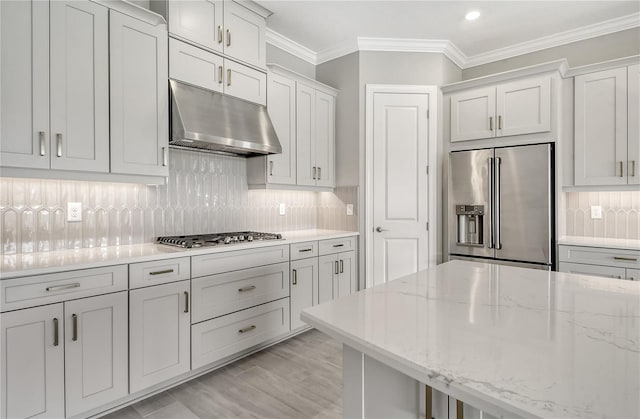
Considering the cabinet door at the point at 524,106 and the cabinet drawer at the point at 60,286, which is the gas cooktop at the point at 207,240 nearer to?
the cabinet drawer at the point at 60,286

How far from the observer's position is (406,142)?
3.68 metres

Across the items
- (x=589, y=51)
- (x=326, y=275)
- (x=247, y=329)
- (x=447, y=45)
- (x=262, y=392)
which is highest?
(x=447, y=45)

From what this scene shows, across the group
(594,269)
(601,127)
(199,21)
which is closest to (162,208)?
(199,21)

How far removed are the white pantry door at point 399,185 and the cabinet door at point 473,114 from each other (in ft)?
0.98

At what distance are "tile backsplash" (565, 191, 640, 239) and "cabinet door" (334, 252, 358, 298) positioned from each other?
2139mm

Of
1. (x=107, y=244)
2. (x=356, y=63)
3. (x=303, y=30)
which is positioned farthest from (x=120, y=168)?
(x=356, y=63)

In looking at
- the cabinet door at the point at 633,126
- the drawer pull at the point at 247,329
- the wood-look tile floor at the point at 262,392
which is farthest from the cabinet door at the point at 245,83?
the cabinet door at the point at 633,126

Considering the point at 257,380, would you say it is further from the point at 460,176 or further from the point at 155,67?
the point at 460,176

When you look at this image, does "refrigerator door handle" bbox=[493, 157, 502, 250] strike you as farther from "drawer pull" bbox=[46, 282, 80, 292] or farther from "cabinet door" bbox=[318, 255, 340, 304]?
"drawer pull" bbox=[46, 282, 80, 292]

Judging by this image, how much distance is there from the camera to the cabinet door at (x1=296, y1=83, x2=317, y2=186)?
3477 millimetres

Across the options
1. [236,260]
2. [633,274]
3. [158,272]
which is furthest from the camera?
[633,274]

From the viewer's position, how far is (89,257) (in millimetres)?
1982

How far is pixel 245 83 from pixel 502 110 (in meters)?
2.41

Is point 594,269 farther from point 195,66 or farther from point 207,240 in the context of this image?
point 195,66
